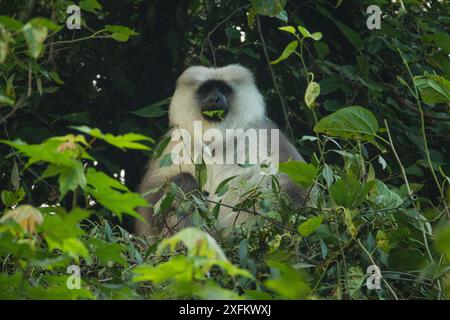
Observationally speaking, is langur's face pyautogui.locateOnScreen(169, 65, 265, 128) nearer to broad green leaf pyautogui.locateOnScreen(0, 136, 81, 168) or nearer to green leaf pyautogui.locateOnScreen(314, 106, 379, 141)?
green leaf pyautogui.locateOnScreen(314, 106, 379, 141)

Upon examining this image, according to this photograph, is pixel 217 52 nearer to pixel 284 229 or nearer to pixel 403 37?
pixel 403 37

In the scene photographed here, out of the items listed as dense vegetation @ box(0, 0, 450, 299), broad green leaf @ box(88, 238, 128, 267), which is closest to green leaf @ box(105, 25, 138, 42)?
dense vegetation @ box(0, 0, 450, 299)

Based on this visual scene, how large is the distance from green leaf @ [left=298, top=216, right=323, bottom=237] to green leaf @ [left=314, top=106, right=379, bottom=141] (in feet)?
1.45

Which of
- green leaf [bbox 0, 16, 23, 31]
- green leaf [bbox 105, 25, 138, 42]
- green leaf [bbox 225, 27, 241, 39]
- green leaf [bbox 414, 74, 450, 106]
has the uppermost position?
green leaf [bbox 225, 27, 241, 39]

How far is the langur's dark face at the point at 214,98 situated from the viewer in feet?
20.5

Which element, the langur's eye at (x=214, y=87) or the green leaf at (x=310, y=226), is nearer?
the green leaf at (x=310, y=226)

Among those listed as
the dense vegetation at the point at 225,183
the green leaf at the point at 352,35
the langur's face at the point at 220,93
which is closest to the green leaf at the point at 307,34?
the dense vegetation at the point at 225,183

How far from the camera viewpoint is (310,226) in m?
3.79

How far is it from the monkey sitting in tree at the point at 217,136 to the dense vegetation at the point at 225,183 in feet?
0.78

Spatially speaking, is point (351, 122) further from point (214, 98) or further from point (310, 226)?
point (214, 98)

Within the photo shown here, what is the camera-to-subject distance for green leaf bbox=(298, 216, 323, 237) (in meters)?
3.77

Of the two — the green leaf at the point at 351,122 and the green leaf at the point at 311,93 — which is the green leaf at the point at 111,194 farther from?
the green leaf at the point at 351,122

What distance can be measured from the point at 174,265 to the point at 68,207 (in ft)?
14.4
